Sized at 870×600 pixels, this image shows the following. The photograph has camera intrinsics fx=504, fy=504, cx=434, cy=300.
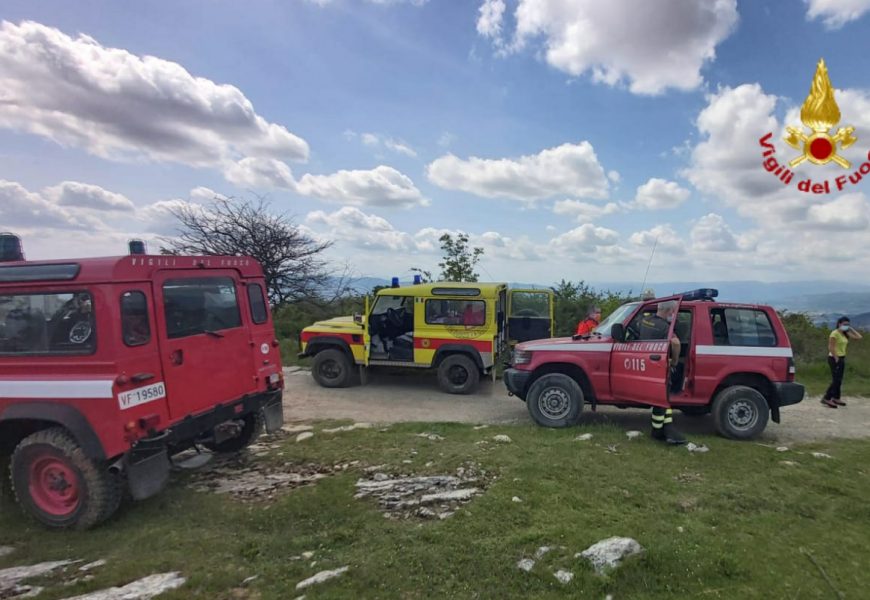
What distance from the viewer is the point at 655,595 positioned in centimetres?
312

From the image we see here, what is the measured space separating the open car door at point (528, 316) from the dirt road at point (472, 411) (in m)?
1.24

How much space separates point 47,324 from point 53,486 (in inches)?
58.3

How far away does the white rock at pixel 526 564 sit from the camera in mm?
3400

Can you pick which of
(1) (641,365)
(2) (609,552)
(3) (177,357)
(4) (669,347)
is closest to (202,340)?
(3) (177,357)

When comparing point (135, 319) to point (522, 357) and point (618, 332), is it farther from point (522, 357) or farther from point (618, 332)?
point (618, 332)

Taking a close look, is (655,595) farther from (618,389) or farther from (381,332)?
(381,332)

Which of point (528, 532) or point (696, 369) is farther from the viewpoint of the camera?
point (696, 369)

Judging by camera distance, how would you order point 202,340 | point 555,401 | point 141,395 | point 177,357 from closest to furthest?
1. point 141,395
2. point 177,357
3. point 202,340
4. point 555,401

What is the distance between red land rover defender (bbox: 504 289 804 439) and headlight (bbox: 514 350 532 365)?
13.8 inches

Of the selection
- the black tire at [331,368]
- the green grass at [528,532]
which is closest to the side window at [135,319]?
the green grass at [528,532]

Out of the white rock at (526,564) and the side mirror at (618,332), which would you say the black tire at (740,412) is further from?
the white rock at (526,564)

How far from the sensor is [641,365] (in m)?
6.77

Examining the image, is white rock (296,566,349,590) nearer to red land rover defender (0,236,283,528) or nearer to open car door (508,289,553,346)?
red land rover defender (0,236,283,528)

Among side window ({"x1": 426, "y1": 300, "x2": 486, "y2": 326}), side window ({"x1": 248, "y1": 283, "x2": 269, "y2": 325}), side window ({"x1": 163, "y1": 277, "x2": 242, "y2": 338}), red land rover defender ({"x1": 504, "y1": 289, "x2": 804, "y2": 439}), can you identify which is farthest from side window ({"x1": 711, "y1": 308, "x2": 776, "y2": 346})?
side window ({"x1": 163, "y1": 277, "x2": 242, "y2": 338})
